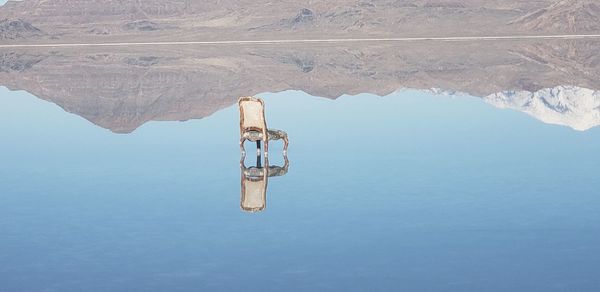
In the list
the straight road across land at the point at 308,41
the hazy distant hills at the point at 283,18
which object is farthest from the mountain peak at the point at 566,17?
the straight road across land at the point at 308,41

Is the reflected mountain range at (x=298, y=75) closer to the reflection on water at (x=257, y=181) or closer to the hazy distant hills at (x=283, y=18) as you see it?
the reflection on water at (x=257, y=181)

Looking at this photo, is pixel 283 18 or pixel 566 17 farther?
pixel 283 18

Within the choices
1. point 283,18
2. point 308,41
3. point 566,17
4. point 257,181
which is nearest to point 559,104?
point 257,181

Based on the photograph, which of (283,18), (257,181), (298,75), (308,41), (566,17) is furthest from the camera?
(283,18)

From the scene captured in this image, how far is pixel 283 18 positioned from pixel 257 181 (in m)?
25.8

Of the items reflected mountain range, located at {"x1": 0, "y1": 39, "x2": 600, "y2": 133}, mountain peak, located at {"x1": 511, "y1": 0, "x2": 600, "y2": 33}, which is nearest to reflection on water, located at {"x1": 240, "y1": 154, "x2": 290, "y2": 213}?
reflected mountain range, located at {"x1": 0, "y1": 39, "x2": 600, "y2": 133}

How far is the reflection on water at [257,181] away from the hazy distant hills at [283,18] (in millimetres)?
20779

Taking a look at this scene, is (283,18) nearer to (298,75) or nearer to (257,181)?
(298,75)

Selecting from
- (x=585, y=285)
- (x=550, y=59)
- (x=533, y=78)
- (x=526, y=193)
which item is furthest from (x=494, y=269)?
(x=550, y=59)

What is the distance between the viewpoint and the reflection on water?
9164 mm

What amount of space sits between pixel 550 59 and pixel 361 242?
542 inches

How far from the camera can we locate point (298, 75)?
1931 cm

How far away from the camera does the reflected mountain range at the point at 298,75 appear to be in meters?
15.2

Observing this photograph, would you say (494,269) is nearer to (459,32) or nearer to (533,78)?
(533,78)
